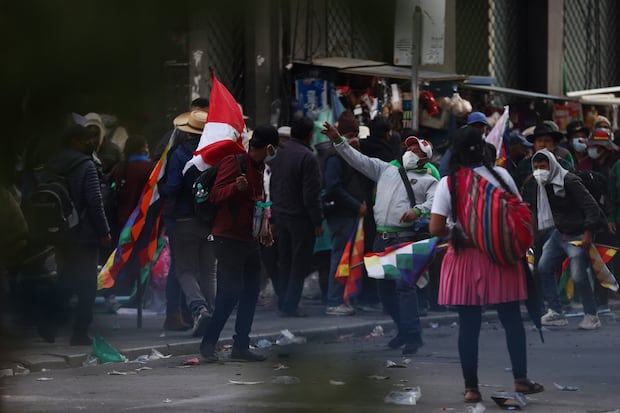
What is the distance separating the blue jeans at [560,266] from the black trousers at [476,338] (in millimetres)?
4231

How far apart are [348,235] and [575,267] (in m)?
2.11

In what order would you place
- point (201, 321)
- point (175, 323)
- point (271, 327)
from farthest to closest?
point (271, 327) < point (175, 323) < point (201, 321)

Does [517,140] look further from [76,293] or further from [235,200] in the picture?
[76,293]

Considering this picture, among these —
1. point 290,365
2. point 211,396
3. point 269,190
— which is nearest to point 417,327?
point 211,396

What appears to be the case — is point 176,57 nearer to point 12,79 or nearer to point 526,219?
point 12,79

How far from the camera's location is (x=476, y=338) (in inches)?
263

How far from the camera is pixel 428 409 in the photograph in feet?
20.4

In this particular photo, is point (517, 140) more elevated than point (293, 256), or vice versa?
point (517, 140)

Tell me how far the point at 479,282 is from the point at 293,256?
500cm

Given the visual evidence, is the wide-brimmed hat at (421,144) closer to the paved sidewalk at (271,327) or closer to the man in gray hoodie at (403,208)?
the man in gray hoodie at (403,208)

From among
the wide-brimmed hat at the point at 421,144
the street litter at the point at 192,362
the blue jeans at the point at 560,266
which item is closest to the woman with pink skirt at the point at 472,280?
the wide-brimmed hat at the point at 421,144

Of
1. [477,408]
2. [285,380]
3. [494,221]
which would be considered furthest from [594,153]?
[285,380]

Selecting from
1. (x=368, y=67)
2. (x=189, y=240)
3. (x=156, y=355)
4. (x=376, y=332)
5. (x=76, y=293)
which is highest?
(x=368, y=67)

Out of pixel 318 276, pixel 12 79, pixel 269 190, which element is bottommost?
pixel 318 276
